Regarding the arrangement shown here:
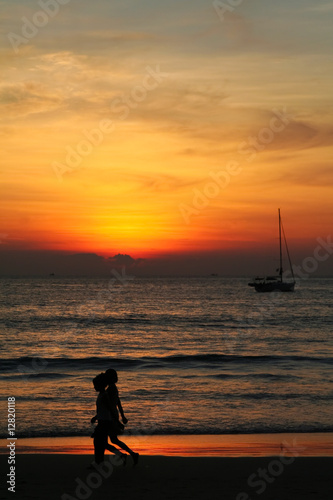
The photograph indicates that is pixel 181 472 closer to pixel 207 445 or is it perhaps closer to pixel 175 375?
pixel 207 445

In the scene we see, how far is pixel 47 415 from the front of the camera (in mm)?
17156

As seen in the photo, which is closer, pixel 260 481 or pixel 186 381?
pixel 260 481

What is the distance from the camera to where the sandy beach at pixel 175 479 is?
934cm

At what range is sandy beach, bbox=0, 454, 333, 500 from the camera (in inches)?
368

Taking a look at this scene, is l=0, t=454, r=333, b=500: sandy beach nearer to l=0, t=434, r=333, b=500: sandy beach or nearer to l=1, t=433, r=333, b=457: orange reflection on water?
l=0, t=434, r=333, b=500: sandy beach

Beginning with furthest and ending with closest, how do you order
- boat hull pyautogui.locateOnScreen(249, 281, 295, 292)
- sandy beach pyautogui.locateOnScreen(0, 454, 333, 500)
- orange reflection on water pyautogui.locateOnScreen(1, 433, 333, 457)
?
boat hull pyautogui.locateOnScreen(249, 281, 295, 292) → orange reflection on water pyautogui.locateOnScreen(1, 433, 333, 457) → sandy beach pyautogui.locateOnScreen(0, 454, 333, 500)

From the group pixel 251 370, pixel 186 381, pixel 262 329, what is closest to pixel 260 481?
pixel 186 381

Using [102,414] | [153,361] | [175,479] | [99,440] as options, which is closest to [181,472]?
[175,479]

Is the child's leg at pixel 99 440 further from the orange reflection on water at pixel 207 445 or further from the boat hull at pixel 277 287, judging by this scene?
the boat hull at pixel 277 287

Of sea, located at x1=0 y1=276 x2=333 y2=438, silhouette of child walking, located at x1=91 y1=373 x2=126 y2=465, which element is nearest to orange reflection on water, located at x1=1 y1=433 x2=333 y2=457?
sea, located at x1=0 y1=276 x2=333 y2=438

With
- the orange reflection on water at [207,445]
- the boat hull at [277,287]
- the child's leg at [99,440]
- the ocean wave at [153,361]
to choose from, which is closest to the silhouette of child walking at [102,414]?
the child's leg at [99,440]

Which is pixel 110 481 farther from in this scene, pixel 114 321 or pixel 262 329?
pixel 114 321

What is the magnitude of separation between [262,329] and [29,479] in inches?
1822

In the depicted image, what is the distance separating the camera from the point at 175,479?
1023cm
